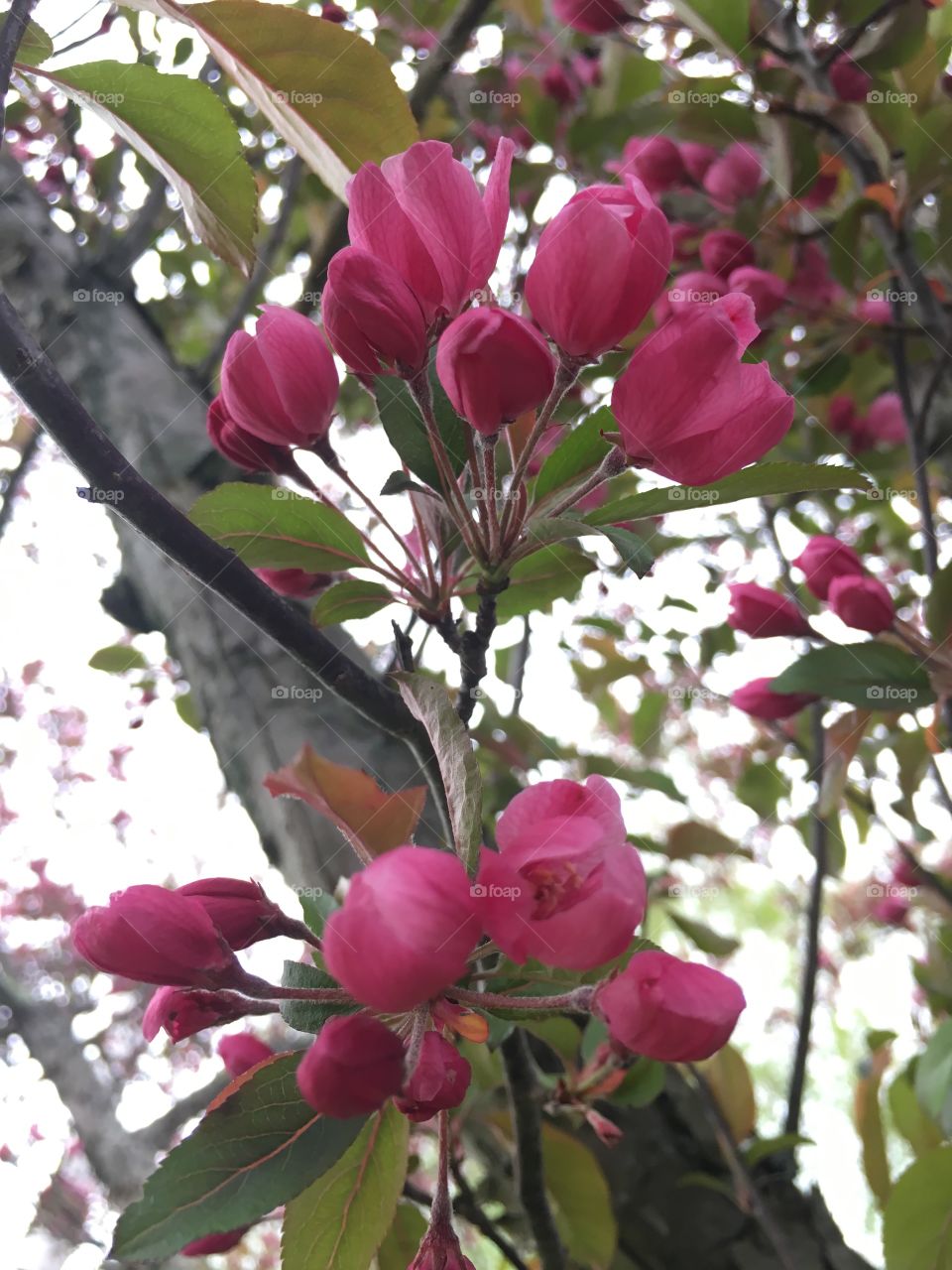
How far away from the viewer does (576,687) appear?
233 centimetres

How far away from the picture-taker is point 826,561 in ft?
3.02

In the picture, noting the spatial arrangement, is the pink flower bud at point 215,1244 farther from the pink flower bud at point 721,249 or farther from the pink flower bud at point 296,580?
the pink flower bud at point 721,249

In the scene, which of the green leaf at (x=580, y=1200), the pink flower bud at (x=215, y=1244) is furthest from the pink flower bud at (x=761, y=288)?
the pink flower bud at (x=215, y=1244)

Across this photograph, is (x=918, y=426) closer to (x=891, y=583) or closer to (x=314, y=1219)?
(x=314, y=1219)

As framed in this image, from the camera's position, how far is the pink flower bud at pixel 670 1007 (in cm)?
42

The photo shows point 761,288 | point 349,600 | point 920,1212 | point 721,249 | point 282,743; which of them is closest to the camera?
point 349,600

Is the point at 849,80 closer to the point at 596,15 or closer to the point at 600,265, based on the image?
the point at 596,15

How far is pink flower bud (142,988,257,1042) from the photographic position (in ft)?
1.67

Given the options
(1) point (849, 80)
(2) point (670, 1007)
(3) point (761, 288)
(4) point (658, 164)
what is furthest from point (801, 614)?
(4) point (658, 164)

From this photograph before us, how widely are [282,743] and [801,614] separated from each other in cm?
60

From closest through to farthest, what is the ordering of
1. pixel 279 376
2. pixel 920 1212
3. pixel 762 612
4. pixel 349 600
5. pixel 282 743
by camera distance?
1. pixel 279 376
2. pixel 349 600
3. pixel 920 1212
4. pixel 762 612
5. pixel 282 743

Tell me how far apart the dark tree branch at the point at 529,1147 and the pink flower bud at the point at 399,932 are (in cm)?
34

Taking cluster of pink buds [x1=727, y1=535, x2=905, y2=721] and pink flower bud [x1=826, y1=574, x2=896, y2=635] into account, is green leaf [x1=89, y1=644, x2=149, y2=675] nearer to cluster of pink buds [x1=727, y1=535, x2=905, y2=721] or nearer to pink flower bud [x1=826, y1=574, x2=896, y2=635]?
cluster of pink buds [x1=727, y1=535, x2=905, y2=721]

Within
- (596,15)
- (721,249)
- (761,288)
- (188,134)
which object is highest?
(596,15)
